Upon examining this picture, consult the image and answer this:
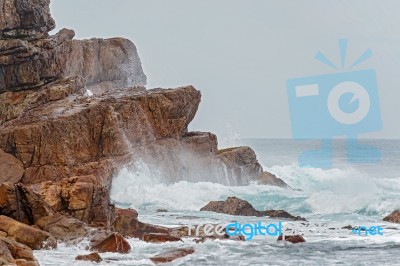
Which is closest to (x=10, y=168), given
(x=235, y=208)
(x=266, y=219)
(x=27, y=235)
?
(x=235, y=208)

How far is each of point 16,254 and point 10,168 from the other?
50.9ft

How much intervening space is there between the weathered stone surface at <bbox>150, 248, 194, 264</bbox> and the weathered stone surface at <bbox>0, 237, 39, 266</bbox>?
291 cm

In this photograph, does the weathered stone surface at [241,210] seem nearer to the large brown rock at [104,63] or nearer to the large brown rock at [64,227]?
the large brown rock at [64,227]

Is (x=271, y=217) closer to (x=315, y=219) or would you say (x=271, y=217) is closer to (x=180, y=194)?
(x=315, y=219)

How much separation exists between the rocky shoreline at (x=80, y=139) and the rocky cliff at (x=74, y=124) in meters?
0.05

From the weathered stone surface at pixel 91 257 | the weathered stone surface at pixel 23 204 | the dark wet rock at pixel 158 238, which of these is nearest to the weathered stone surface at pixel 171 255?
the weathered stone surface at pixel 91 257

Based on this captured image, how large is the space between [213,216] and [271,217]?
232 centimetres

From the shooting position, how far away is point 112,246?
1597cm

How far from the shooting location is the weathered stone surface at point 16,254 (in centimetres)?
1263

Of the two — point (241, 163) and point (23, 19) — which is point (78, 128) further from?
point (241, 163)

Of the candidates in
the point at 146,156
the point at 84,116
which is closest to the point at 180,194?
the point at 146,156

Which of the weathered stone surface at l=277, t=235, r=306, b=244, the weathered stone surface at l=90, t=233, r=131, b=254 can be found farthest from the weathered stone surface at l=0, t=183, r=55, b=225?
the weathered stone surface at l=277, t=235, r=306, b=244

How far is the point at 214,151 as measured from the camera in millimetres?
40406

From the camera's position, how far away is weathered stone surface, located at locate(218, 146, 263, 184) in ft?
134
